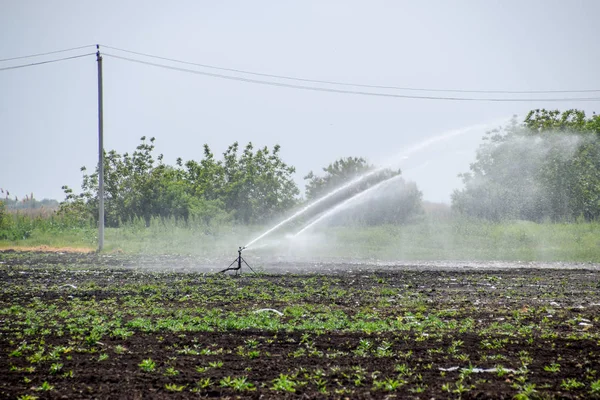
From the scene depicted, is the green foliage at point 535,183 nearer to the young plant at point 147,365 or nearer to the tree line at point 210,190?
the tree line at point 210,190

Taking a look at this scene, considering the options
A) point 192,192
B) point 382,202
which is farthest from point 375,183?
point 192,192

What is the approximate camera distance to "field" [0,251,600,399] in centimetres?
833

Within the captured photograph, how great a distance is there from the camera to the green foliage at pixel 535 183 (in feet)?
162

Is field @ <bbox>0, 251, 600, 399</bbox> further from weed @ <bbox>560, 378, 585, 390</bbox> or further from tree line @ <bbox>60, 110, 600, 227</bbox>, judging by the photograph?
tree line @ <bbox>60, 110, 600, 227</bbox>

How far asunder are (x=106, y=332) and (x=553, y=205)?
44782mm

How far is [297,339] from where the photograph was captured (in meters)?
11.2

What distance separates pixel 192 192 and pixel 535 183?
29.1 meters

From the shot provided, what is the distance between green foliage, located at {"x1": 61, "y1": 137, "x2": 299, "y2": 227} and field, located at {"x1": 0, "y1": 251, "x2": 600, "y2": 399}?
32.7 meters

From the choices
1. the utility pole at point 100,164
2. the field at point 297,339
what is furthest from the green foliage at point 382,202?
the field at point 297,339

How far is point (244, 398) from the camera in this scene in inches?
310

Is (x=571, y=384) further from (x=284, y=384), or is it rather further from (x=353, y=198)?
(x=353, y=198)

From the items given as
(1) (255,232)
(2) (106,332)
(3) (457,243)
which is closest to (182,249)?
(1) (255,232)

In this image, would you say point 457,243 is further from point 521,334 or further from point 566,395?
point 566,395

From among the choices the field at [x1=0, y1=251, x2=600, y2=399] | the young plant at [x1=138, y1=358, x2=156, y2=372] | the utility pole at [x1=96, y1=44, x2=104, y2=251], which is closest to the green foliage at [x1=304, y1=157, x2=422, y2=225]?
the utility pole at [x1=96, y1=44, x2=104, y2=251]
